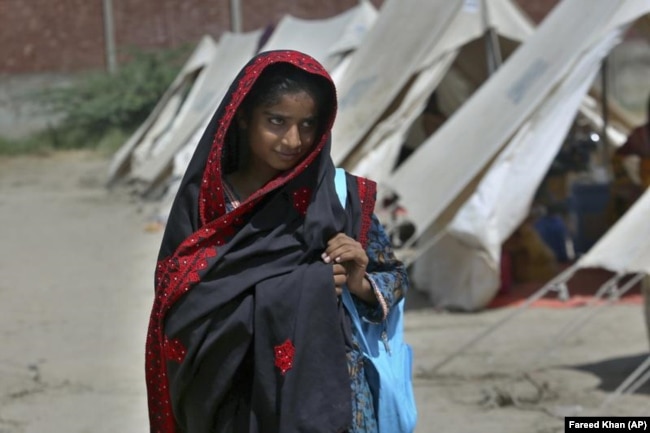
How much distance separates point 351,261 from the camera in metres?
2.20

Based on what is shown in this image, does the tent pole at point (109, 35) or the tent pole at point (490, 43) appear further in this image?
the tent pole at point (109, 35)

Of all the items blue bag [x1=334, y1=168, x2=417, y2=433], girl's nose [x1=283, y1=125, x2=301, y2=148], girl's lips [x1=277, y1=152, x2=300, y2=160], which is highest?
girl's nose [x1=283, y1=125, x2=301, y2=148]

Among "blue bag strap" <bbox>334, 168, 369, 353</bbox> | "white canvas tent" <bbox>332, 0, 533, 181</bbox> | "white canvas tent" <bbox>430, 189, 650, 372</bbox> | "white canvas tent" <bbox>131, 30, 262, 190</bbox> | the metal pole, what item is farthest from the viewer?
the metal pole

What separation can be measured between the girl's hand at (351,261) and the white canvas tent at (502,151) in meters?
4.11

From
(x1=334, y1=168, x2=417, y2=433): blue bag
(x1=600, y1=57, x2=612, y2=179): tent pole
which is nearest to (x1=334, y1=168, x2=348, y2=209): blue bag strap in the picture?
(x1=334, y1=168, x2=417, y2=433): blue bag

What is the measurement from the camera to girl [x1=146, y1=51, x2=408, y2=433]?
84.7 inches

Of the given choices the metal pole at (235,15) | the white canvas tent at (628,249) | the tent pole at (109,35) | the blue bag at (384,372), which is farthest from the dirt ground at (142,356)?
the metal pole at (235,15)

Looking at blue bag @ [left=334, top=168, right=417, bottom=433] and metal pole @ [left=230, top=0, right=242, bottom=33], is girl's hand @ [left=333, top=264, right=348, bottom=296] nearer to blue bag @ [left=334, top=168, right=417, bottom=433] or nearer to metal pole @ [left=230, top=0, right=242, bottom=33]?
blue bag @ [left=334, top=168, right=417, bottom=433]

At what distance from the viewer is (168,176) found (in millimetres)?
13062

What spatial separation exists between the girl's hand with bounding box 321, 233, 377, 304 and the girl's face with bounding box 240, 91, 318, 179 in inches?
6.9

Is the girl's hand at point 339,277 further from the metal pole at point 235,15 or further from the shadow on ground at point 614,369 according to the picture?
the metal pole at point 235,15

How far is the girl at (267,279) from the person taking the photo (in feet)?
7.06

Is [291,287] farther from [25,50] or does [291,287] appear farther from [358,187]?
[25,50]

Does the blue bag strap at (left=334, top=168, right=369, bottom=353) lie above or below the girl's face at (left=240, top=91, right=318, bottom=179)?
below
